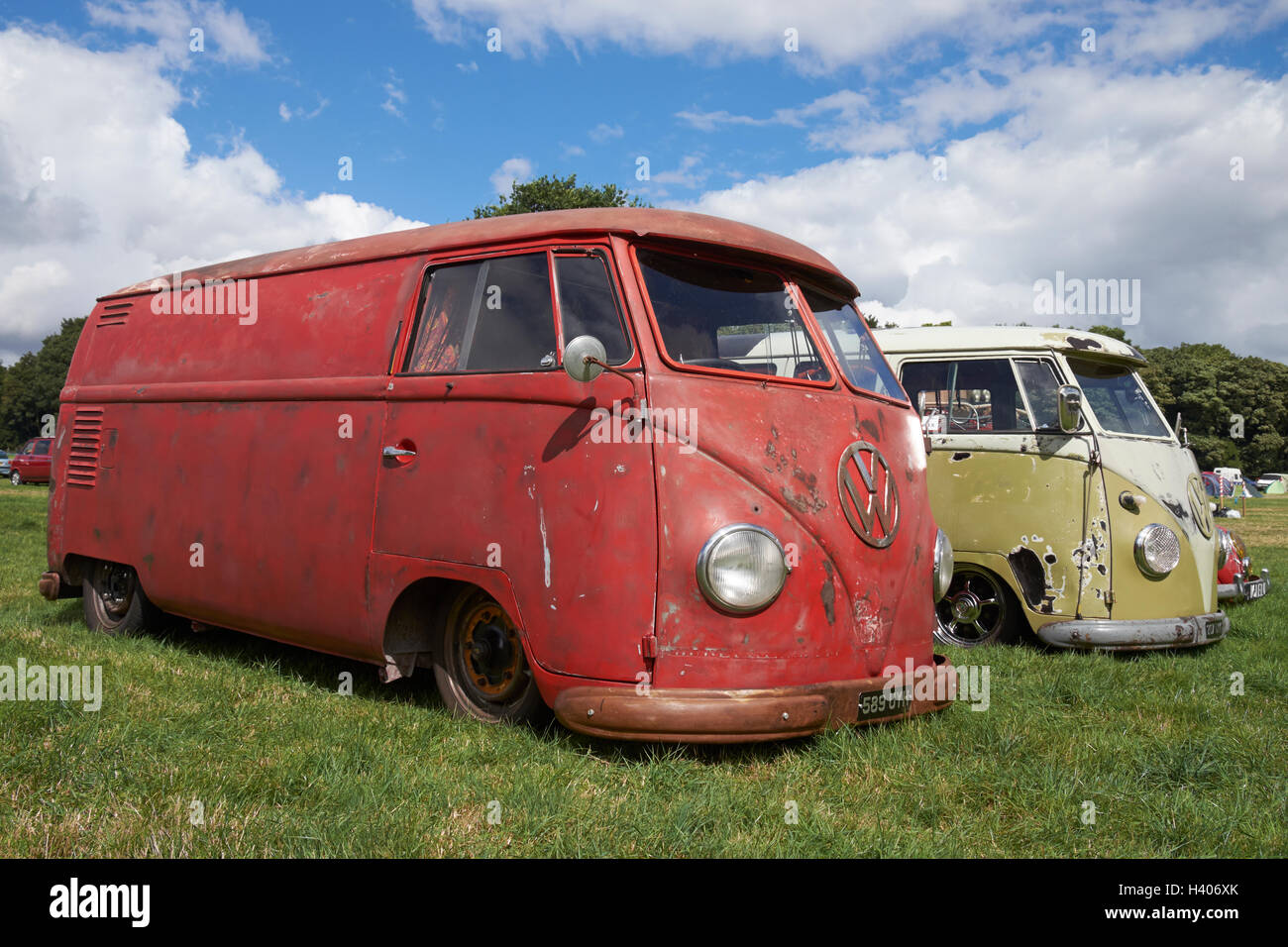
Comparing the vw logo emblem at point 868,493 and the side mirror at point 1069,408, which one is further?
the side mirror at point 1069,408

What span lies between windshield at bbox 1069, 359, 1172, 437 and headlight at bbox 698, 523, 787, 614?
164 inches

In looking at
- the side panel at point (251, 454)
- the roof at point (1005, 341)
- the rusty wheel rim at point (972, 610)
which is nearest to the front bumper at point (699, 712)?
the side panel at point (251, 454)

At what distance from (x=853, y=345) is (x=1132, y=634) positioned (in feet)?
9.91

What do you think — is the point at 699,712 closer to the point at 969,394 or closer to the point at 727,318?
the point at 727,318

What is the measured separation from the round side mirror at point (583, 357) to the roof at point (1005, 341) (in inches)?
166

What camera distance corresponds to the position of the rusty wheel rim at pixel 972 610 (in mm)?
7156

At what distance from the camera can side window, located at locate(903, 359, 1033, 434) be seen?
286 inches

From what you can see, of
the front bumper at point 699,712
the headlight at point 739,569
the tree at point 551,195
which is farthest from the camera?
the tree at point 551,195

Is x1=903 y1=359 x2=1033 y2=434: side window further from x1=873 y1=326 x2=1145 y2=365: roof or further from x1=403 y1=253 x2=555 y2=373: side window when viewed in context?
x1=403 y1=253 x2=555 y2=373: side window

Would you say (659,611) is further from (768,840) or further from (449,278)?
(449,278)

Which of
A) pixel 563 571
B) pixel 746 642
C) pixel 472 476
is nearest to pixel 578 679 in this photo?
pixel 563 571

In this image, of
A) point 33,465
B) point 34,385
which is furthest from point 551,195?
point 34,385

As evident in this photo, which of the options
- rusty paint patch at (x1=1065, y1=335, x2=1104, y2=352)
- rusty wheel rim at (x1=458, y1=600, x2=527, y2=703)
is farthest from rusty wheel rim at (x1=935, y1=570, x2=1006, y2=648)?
rusty wheel rim at (x1=458, y1=600, x2=527, y2=703)

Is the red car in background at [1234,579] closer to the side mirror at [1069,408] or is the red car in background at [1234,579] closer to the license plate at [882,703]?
the side mirror at [1069,408]
